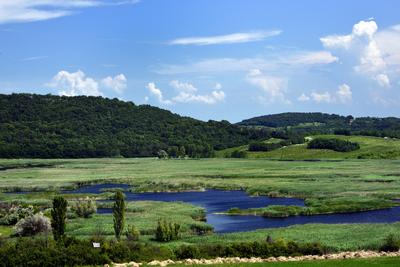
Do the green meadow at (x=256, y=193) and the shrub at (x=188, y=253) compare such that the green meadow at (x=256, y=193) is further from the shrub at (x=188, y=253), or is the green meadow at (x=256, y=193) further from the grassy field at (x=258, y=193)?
the shrub at (x=188, y=253)

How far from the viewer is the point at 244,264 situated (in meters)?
37.8

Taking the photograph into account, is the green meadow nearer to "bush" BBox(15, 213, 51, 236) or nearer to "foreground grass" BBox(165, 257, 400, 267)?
"bush" BBox(15, 213, 51, 236)

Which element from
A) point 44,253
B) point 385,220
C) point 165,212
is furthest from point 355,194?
point 44,253

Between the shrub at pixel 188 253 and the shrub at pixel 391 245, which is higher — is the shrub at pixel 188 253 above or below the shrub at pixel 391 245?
above

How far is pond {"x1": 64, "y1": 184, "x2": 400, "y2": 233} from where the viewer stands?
67625 millimetres

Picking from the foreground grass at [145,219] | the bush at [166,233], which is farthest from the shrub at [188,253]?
the foreground grass at [145,219]

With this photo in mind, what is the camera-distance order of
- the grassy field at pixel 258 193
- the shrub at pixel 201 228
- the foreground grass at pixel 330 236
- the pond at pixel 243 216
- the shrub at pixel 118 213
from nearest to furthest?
the foreground grass at pixel 330 236, the shrub at pixel 118 213, the grassy field at pixel 258 193, the shrub at pixel 201 228, the pond at pixel 243 216

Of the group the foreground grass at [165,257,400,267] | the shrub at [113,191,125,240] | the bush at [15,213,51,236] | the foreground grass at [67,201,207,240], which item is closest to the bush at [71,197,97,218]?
the foreground grass at [67,201,207,240]

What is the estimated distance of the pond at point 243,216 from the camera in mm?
67625

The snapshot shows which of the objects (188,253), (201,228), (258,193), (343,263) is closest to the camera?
(343,263)

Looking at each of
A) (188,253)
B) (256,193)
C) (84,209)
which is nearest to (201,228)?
(84,209)

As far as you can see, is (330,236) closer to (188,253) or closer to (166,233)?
(166,233)

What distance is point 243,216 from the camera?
75.5m

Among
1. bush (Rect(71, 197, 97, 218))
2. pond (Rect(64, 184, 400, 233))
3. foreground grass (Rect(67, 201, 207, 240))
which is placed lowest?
pond (Rect(64, 184, 400, 233))
